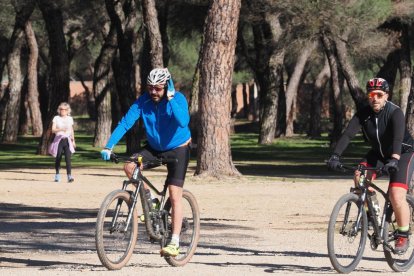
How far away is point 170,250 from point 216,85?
13.7 metres

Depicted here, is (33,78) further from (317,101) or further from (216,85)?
(216,85)

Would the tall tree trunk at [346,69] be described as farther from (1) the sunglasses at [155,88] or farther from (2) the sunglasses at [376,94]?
(1) the sunglasses at [155,88]

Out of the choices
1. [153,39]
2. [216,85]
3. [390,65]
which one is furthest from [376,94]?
[390,65]

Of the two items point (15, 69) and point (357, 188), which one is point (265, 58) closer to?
point (15, 69)

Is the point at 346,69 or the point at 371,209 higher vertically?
the point at 346,69

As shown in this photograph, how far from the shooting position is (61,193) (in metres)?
20.8

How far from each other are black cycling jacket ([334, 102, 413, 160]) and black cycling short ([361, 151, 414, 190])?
11 centimetres

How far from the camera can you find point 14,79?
47.6 meters

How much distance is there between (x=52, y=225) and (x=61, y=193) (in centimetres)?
594

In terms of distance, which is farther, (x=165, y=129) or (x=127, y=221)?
(x=165, y=129)

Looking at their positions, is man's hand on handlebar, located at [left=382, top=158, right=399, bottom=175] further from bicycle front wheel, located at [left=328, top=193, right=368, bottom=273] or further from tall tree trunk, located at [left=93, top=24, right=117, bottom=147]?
tall tree trunk, located at [left=93, top=24, right=117, bottom=147]

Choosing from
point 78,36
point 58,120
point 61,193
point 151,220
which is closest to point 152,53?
point 58,120

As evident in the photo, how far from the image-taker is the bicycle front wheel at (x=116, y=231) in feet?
32.2

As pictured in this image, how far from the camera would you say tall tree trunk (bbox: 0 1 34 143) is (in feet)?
148
